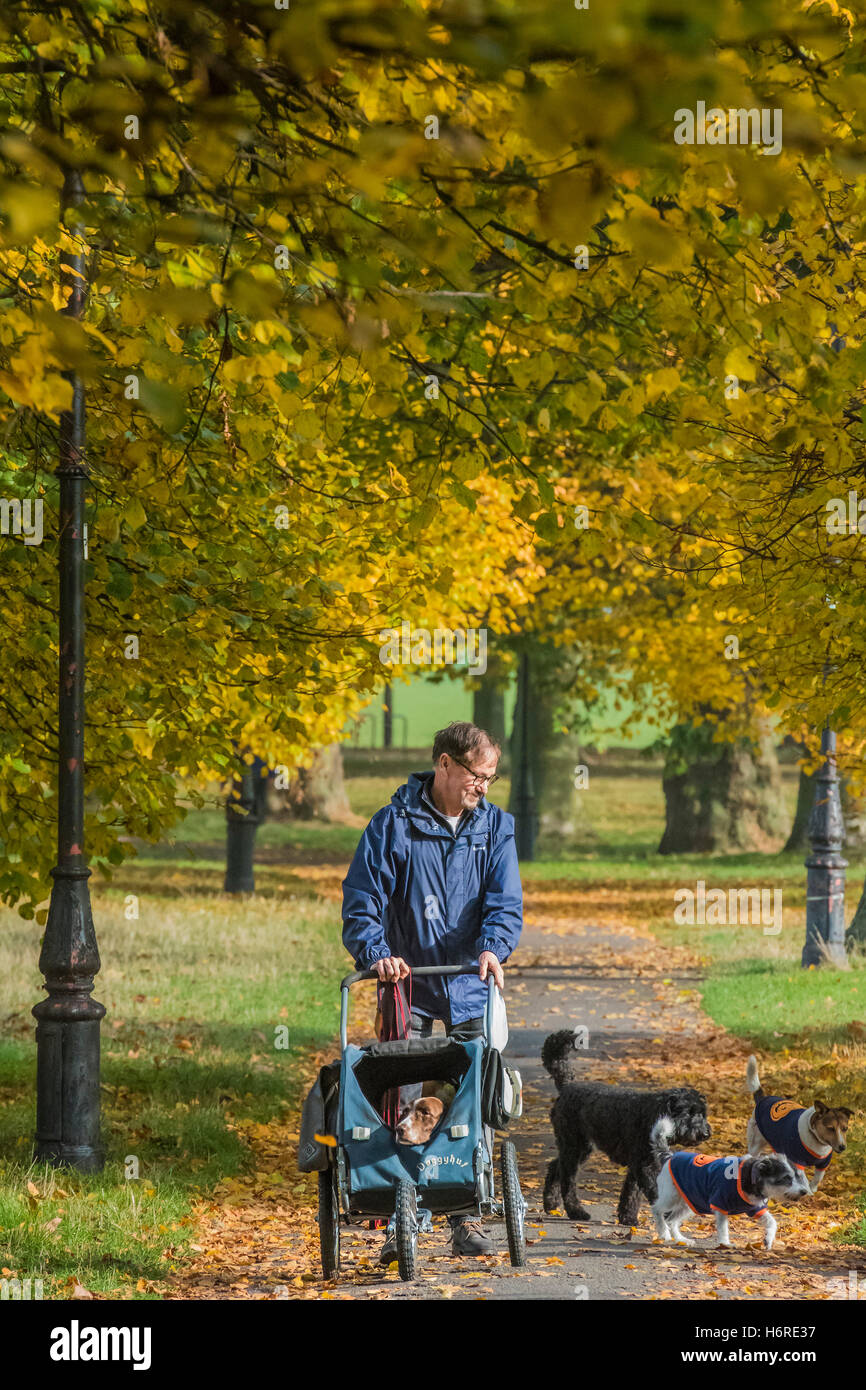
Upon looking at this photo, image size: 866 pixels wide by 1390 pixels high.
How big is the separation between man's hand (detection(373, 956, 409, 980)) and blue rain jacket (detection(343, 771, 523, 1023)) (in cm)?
36

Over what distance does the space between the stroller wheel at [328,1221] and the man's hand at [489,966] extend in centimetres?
86

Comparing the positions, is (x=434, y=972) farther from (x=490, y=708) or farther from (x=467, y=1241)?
(x=490, y=708)

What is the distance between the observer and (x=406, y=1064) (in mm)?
5562

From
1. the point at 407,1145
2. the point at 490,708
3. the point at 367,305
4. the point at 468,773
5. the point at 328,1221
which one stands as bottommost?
the point at 328,1221

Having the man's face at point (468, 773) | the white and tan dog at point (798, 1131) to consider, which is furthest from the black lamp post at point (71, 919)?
the white and tan dog at point (798, 1131)

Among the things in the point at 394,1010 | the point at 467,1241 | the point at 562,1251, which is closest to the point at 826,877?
the point at 562,1251

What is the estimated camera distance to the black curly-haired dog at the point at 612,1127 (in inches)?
259

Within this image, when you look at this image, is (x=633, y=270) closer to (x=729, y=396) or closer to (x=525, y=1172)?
(x=729, y=396)

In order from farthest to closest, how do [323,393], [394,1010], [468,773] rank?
[323,393] → [468,773] → [394,1010]

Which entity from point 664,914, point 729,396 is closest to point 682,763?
point 664,914

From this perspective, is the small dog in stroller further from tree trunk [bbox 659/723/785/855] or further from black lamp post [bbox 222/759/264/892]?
tree trunk [bbox 659/723/785/855]

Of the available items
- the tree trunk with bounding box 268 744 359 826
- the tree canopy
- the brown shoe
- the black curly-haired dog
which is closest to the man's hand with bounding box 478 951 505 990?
the brown shoe

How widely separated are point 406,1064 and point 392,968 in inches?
13.2
